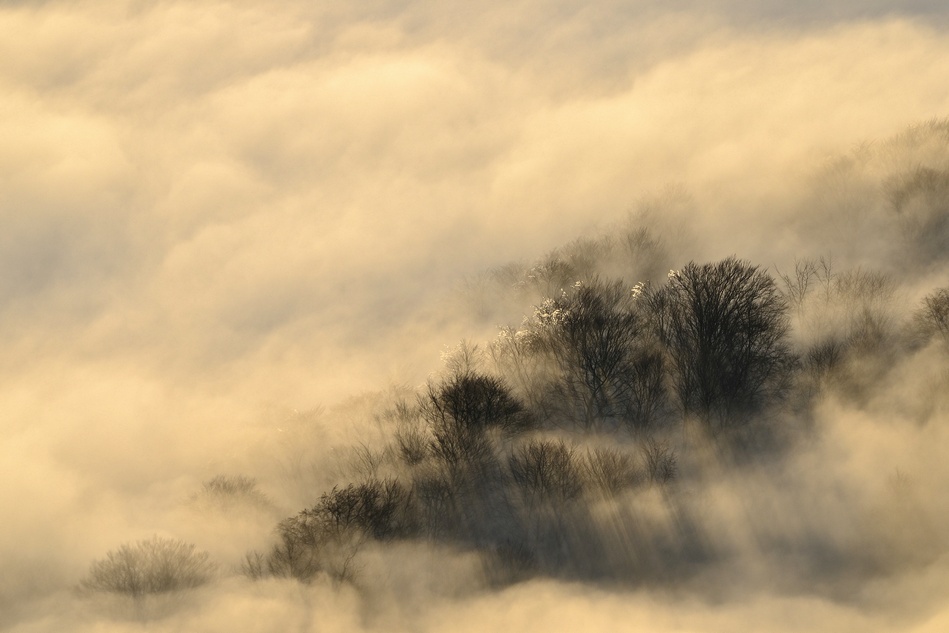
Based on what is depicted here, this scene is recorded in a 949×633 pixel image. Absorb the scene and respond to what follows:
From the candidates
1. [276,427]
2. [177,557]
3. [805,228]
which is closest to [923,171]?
[805,228]

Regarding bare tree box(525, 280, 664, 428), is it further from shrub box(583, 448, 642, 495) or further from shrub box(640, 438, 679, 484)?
shrub box(583, 448, 642, 495)

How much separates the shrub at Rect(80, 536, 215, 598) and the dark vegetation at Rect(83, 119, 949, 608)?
0.19 m

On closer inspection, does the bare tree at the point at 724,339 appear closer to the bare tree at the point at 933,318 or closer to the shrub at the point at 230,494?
the bare tree at the point at 933,318

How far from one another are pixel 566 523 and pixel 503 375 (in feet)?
56.3

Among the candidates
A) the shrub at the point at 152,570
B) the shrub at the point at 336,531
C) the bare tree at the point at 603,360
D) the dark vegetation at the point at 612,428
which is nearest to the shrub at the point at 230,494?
the dark vegetation at the point at 612,428

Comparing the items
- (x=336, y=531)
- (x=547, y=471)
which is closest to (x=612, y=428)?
(x=547, y=471)

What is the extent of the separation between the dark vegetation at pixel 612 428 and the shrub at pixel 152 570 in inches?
7.6

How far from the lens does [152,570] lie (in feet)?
286

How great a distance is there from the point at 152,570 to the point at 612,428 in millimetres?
43864

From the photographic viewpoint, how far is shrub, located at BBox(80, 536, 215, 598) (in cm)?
8481

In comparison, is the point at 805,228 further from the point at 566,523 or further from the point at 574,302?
the point at 566,523

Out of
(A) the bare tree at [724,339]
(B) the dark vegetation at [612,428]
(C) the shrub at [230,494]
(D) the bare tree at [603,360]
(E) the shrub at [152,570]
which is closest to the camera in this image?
(B) the dark vegetation at [612,428]

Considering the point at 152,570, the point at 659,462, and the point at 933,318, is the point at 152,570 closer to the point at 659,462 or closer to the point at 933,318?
the point at 659,462

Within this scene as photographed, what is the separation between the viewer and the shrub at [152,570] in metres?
84.8
